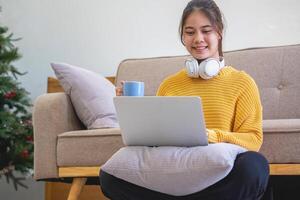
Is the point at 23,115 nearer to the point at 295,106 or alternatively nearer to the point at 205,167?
the point at 295,106

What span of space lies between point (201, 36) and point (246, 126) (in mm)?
286

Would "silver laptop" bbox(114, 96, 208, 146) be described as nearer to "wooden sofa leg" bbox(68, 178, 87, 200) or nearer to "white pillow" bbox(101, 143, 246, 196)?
"white pillow" bbox(101, 143, 246, 196)

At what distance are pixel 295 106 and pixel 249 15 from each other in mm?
846

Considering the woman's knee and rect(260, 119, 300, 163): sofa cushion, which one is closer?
the woman's knee

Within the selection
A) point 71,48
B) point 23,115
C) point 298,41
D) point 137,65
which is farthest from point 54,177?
point 298,41

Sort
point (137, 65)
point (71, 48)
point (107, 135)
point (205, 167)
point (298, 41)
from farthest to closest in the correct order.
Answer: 1. point (71, 48)
2. point (298, 41)
3. point (137, 65)
4. point (107, 135)
5. point (205, 167)

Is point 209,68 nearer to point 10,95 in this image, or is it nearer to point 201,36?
point 201,36

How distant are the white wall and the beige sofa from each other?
0.53m

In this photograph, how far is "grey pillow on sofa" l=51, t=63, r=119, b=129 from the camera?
1.82m

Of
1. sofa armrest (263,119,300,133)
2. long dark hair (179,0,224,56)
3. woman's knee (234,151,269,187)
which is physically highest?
long dark hair (179,0,224,56)

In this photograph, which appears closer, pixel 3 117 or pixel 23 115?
pixel 3 117

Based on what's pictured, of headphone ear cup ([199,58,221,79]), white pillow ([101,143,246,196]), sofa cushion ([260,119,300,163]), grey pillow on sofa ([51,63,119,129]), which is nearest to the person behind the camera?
white pillow ([101,143,246,196])

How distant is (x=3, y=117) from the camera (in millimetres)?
2395

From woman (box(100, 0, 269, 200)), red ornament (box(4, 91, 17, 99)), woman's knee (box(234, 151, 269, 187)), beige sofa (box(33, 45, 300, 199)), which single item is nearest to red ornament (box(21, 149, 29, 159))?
red ornament (box(4, 91, 17, 99))
